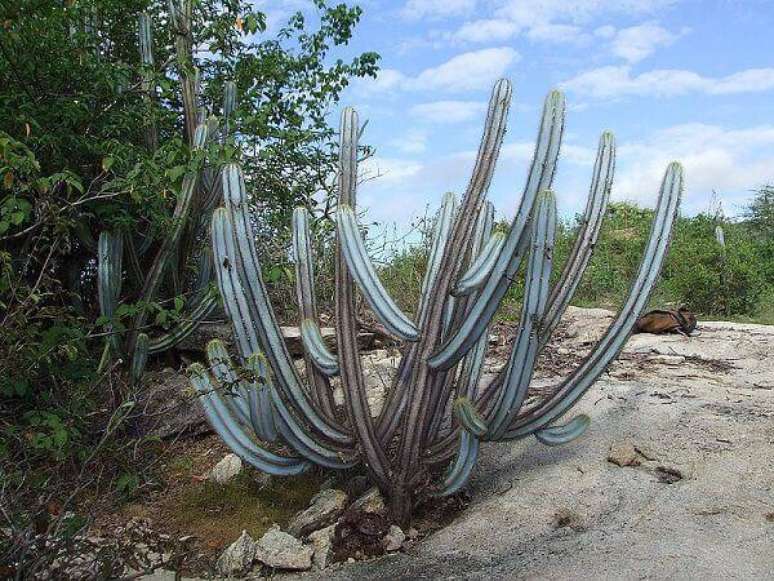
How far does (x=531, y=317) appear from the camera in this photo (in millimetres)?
3279

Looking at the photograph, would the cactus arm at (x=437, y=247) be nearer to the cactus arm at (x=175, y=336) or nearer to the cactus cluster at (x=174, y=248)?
the cactus cluster at (x=174, y=248)

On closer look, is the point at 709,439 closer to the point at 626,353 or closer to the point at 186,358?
the point at 626,353

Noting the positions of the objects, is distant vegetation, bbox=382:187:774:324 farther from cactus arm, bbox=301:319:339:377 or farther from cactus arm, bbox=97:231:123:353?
cactus arm, bbox=301:319:339:377

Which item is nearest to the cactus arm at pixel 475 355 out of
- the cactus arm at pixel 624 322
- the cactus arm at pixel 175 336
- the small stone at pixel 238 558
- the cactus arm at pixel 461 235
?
the cactus arm at pixel 461 235

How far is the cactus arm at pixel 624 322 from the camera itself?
3.52 m

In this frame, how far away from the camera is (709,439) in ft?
13.3

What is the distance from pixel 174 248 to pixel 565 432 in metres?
3.47

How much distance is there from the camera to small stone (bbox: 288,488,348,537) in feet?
12.4

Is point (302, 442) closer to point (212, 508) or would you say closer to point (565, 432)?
point (212, 508)

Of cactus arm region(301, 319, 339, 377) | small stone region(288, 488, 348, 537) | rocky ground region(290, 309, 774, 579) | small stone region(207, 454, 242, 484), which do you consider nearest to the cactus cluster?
small stone region(207, 454, 242, 484)

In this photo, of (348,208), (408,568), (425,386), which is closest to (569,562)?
(408,568)

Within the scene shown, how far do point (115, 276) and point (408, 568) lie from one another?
3417 mm

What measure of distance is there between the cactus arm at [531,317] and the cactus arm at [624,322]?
111mm

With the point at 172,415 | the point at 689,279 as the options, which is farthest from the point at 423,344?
the point at 689,279
